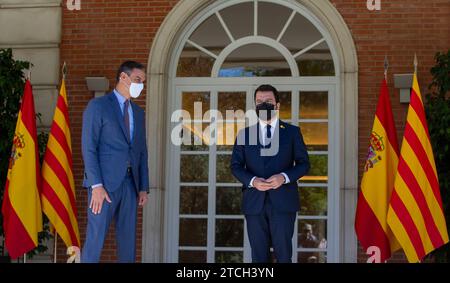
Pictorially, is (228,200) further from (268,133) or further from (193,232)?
(268,133)

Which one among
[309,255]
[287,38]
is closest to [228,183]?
[309,255]

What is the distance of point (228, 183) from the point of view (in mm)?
8328

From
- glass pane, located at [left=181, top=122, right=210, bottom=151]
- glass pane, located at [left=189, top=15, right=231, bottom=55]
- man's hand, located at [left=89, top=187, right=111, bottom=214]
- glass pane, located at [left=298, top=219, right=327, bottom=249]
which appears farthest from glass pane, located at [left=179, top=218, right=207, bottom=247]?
man's hand, located at [left=89, top=187, right=111, bottom=214]

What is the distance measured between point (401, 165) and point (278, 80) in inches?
77.4

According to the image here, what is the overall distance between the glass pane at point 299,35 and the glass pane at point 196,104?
38.9 inches

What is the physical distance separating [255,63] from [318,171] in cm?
128

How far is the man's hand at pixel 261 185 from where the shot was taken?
5.37m

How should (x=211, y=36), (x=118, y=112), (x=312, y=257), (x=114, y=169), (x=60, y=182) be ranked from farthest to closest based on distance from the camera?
(x=211, y=36) → (x=312, y=257) → (x=60, y=182) → (x=118, y=112) → (x=114, y=169)

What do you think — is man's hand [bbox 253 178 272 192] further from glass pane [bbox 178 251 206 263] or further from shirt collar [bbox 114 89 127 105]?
glass pane [bbox 178 251 206 263]

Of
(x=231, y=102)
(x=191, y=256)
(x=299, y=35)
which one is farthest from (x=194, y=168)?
(x=299, y=35)

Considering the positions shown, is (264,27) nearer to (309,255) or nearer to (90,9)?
(90,9)

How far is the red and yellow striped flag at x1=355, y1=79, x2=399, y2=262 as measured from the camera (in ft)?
23.0

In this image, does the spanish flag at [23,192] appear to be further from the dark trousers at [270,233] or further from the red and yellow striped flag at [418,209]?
the red and yellow striped flag at [418,209]

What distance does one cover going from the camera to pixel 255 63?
27.6 ft
